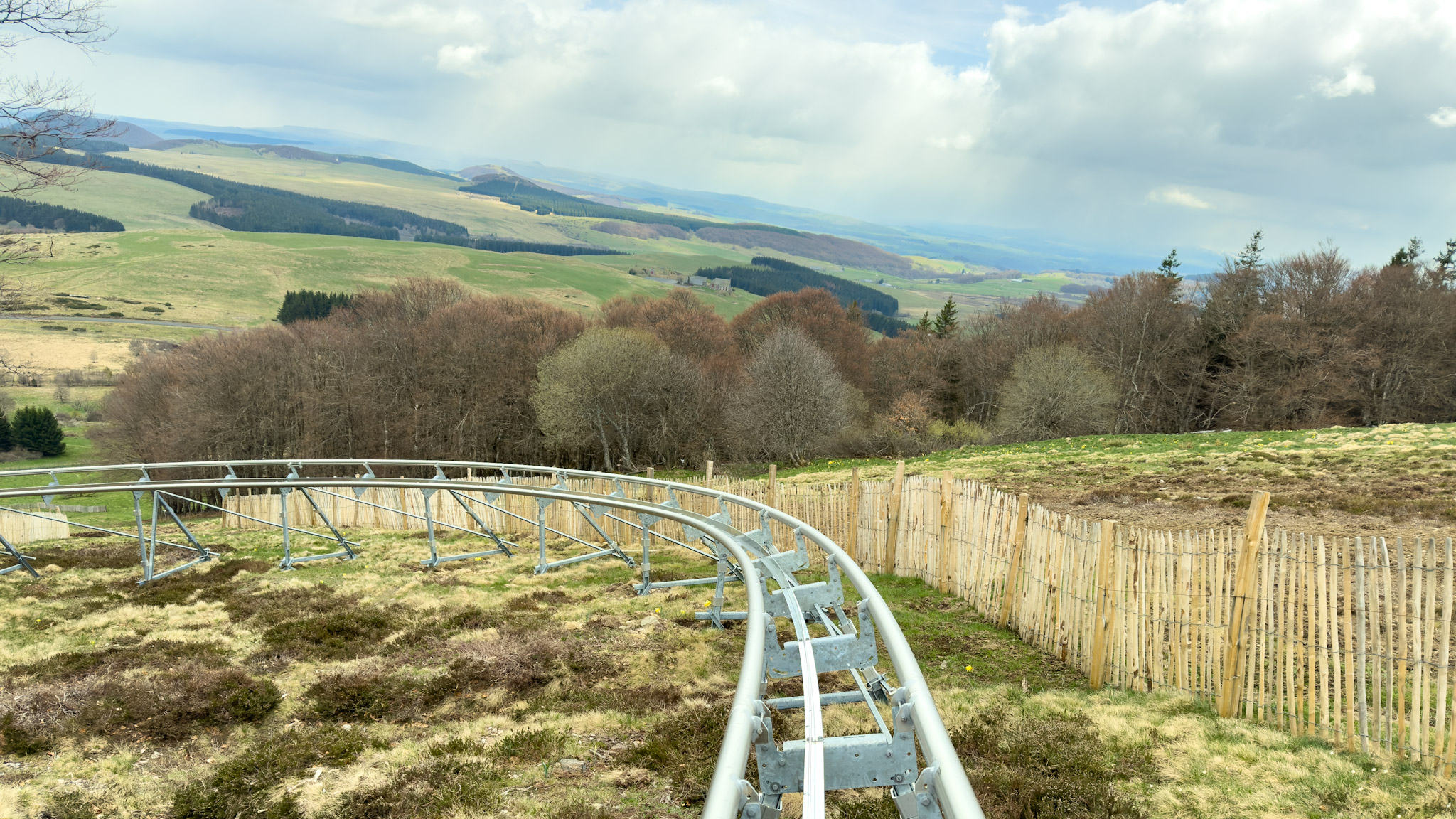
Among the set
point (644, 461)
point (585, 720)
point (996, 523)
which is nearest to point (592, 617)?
point (585, 720)

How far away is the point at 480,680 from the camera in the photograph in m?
8.04

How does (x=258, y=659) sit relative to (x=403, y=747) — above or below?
below

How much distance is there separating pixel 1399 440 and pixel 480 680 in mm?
26874

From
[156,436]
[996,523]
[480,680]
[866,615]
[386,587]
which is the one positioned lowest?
[156,436]

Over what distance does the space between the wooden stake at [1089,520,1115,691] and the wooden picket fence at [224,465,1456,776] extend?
0.6 inches

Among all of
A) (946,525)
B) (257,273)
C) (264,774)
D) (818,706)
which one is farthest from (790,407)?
(257,273)

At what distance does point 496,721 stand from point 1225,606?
719cm

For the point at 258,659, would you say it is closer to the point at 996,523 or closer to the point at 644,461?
the point at 996,523

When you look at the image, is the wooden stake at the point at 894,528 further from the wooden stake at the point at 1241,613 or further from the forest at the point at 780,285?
the forest at the point at 780,285

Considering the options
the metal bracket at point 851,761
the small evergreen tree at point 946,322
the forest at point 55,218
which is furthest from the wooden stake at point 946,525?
the forest at point 55,218

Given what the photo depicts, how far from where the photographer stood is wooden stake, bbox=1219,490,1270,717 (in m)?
7.16

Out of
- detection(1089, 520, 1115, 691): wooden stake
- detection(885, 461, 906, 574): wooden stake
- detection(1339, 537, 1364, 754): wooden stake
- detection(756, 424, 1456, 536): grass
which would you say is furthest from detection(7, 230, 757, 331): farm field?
detection(1339, 537, 1364, 754): wooden stake

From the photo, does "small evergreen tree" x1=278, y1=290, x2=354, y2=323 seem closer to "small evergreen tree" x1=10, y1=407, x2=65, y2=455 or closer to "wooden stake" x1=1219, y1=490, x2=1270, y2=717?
"small evergreen tree" x1=10, y1=407, x2=65, y2=455

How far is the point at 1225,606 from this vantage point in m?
7.50
